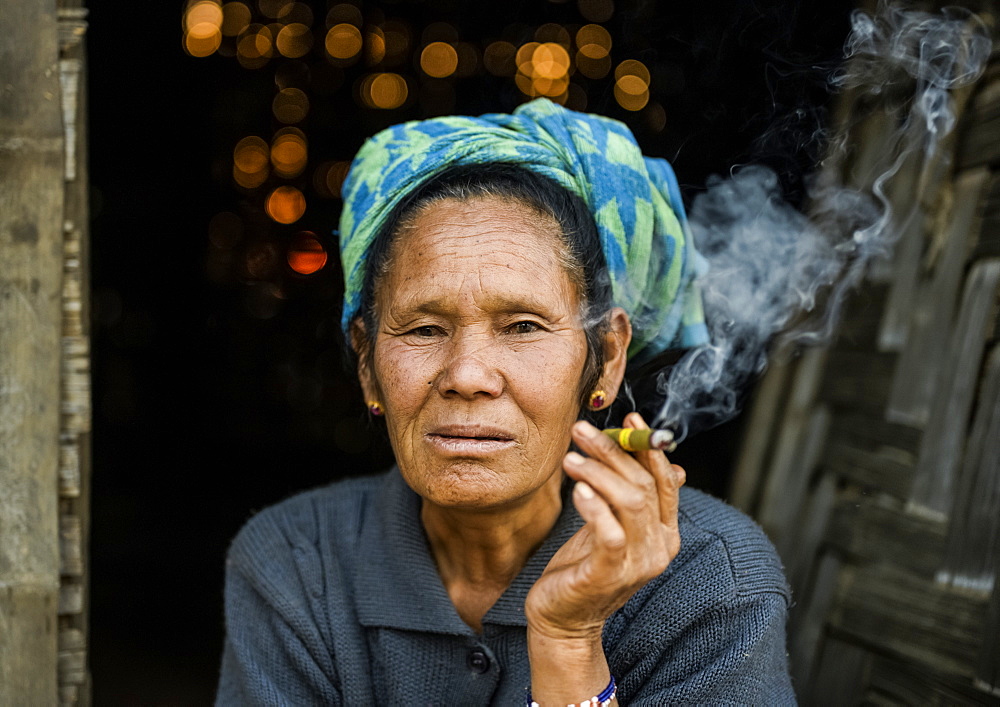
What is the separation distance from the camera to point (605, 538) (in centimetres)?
168

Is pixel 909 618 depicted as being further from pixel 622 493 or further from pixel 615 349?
pixel 622 493

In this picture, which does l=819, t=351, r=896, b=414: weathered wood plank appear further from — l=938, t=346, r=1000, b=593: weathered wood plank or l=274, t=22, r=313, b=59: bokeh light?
l=274, t=22, r=313, b=59: bokeh light

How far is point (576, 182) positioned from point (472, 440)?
767 millimetres

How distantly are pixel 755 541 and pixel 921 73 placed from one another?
1.87 meters

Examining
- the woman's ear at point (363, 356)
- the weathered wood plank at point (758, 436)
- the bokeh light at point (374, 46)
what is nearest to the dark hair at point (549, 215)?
the woman's ear at point (363, 356)

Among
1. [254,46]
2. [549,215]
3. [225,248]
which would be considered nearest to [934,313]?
[549,215]

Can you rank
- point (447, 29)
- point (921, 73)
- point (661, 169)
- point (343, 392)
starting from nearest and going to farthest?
point (661, 169) < point (921, 73) < point (447, 29) < point (343, 392)

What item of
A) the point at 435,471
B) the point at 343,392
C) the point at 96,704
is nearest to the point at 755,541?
the point at 435,471

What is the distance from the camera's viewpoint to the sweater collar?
2.27 metres

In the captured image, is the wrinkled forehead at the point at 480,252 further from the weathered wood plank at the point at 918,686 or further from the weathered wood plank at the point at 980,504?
the weathered wood plank at the point at 918,686

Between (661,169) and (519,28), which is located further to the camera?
(519,28)

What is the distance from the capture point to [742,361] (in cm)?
326

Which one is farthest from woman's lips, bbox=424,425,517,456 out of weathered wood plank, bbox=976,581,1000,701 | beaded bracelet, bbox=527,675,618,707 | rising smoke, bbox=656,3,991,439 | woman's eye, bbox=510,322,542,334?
weathered wood plank, bbox=976,581,1000,701

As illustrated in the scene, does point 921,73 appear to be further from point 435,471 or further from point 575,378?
point 435,471
